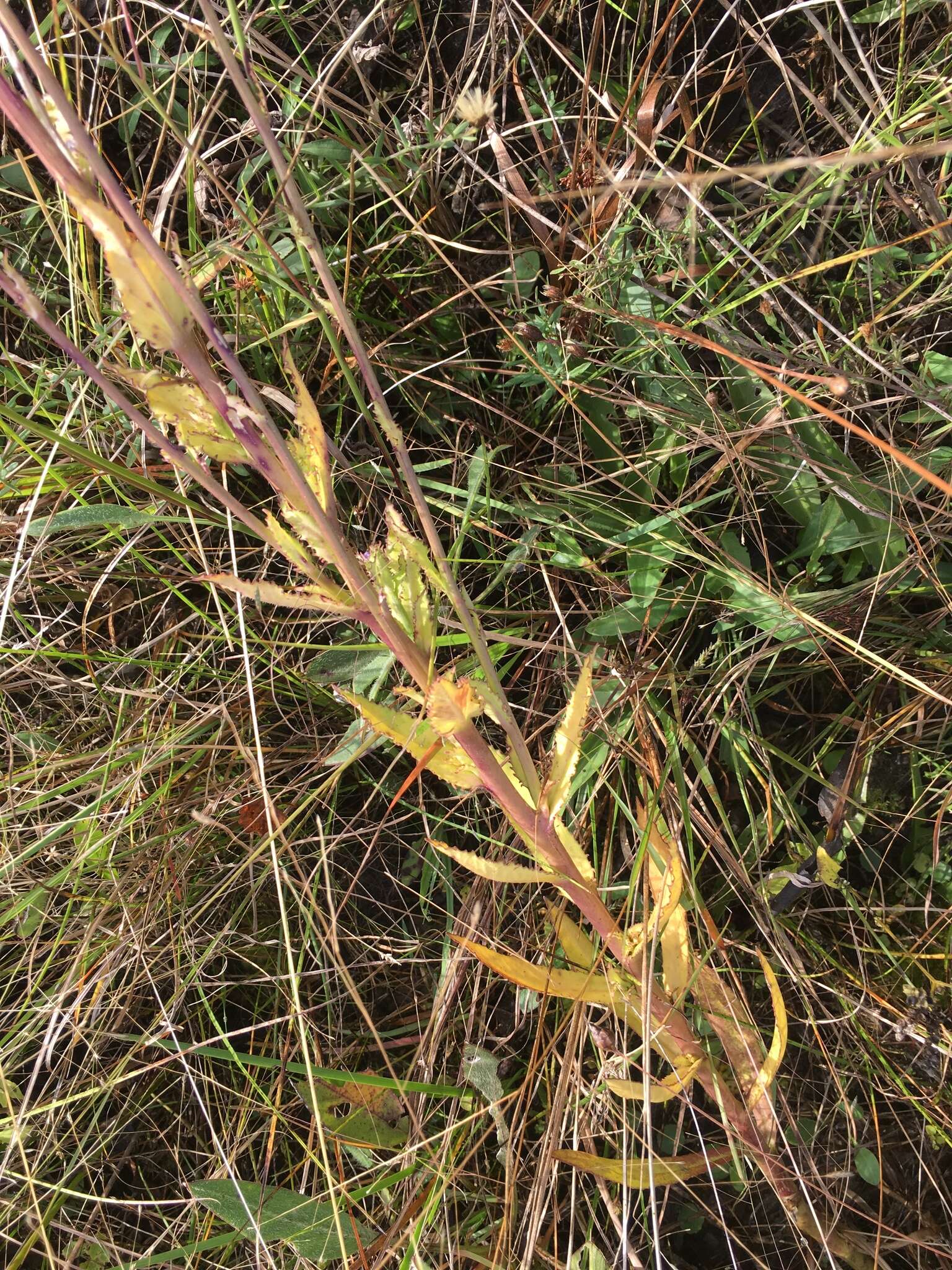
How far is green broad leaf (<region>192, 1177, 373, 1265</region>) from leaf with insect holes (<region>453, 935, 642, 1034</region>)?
1.19 feet

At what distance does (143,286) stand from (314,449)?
137 mm

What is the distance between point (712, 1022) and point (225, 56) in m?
0.78

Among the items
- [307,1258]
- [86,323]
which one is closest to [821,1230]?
[307,1258]

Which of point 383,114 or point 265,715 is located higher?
point 383,114

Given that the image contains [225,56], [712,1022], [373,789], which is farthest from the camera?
[373,789]

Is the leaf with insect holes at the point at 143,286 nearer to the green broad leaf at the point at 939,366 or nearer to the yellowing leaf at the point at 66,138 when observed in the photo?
the yellowing leaf at the point at 66,138

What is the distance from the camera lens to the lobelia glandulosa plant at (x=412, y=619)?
39 centimetres

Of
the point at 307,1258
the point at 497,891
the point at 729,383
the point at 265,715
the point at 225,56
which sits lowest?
the point at 307,1258

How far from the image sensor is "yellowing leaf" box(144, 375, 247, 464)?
0.44 meters

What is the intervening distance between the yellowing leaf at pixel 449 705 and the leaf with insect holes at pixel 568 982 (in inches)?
9.0

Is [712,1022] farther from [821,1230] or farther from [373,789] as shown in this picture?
[373,789]

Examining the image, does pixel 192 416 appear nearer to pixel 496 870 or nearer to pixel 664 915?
pixel 496 870

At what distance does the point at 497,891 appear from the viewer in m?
0.98

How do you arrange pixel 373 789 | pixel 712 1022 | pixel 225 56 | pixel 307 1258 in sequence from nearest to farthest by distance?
pixel 225 56, pixel 712 1022, pixel 307 1258, pixel 373 789
